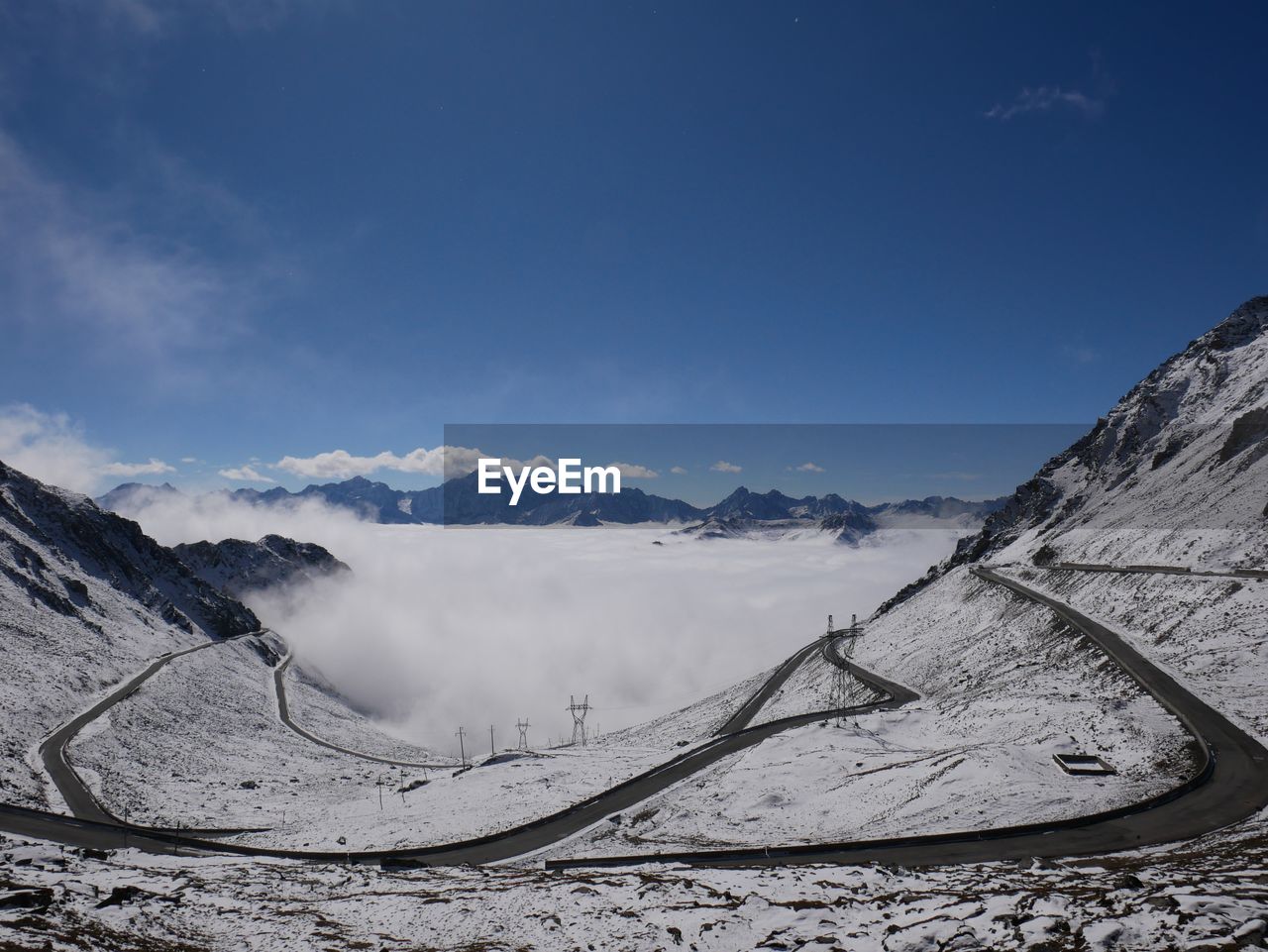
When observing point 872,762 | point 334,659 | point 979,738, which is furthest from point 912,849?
point 334,659

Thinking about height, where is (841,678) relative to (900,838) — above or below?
above

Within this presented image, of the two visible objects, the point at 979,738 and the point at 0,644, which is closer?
the point at 979,738

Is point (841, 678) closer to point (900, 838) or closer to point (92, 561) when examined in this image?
point (900, 838)

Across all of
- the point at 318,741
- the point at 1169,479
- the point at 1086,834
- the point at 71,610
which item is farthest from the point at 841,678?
the point at 71,610

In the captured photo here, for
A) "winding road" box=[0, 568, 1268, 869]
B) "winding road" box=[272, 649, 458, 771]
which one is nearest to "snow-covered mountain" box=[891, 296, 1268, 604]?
"winding road" box=[0, 568, 1268, 869]

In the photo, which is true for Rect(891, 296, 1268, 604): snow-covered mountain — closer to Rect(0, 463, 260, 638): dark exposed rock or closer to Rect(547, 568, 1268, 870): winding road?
Rect(547, 568, 1268, 870): winding road

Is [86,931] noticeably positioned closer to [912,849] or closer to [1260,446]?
[912,849]

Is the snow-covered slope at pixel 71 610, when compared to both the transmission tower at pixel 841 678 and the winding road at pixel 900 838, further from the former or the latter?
the transmission tower at pixel 841 678

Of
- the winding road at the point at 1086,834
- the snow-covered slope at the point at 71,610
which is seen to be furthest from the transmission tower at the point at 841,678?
the snow-covered slope at the point at 71,610
